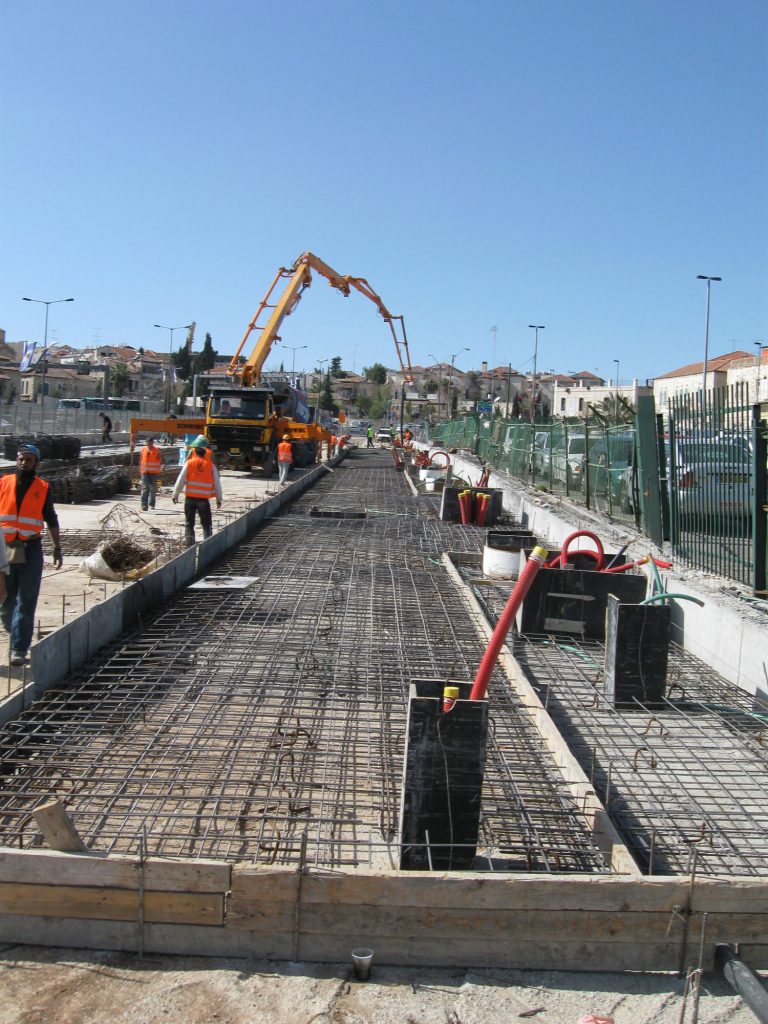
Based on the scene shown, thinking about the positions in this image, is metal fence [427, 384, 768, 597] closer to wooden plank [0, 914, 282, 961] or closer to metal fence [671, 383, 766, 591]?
metal fence [671, 383, 766, 591]

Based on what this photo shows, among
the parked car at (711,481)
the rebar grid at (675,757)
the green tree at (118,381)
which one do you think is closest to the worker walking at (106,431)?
the parked car at (711,481)

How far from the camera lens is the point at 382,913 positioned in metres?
3.34

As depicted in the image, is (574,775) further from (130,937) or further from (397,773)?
(130,937)

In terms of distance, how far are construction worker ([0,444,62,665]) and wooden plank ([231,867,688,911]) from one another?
3.26m

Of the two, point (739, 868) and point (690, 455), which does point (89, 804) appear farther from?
point (690, 455)

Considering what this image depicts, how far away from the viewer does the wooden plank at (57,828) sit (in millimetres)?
3377

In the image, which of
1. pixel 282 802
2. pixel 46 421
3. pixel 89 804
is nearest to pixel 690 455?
pixel 282 802

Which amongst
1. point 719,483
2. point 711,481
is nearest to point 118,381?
point 711,481

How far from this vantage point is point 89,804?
167 inches

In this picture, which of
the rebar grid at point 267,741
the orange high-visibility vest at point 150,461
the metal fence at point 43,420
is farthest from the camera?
the metal fence at point 43,420

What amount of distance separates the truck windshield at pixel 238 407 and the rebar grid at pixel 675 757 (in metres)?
17.9

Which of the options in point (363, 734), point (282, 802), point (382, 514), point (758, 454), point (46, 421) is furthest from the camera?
point (46, 421)

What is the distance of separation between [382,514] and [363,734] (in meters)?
12.2

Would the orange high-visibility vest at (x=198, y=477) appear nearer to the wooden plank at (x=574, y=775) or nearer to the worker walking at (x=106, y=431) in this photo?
the wooden plank at (x=574, y=775)
